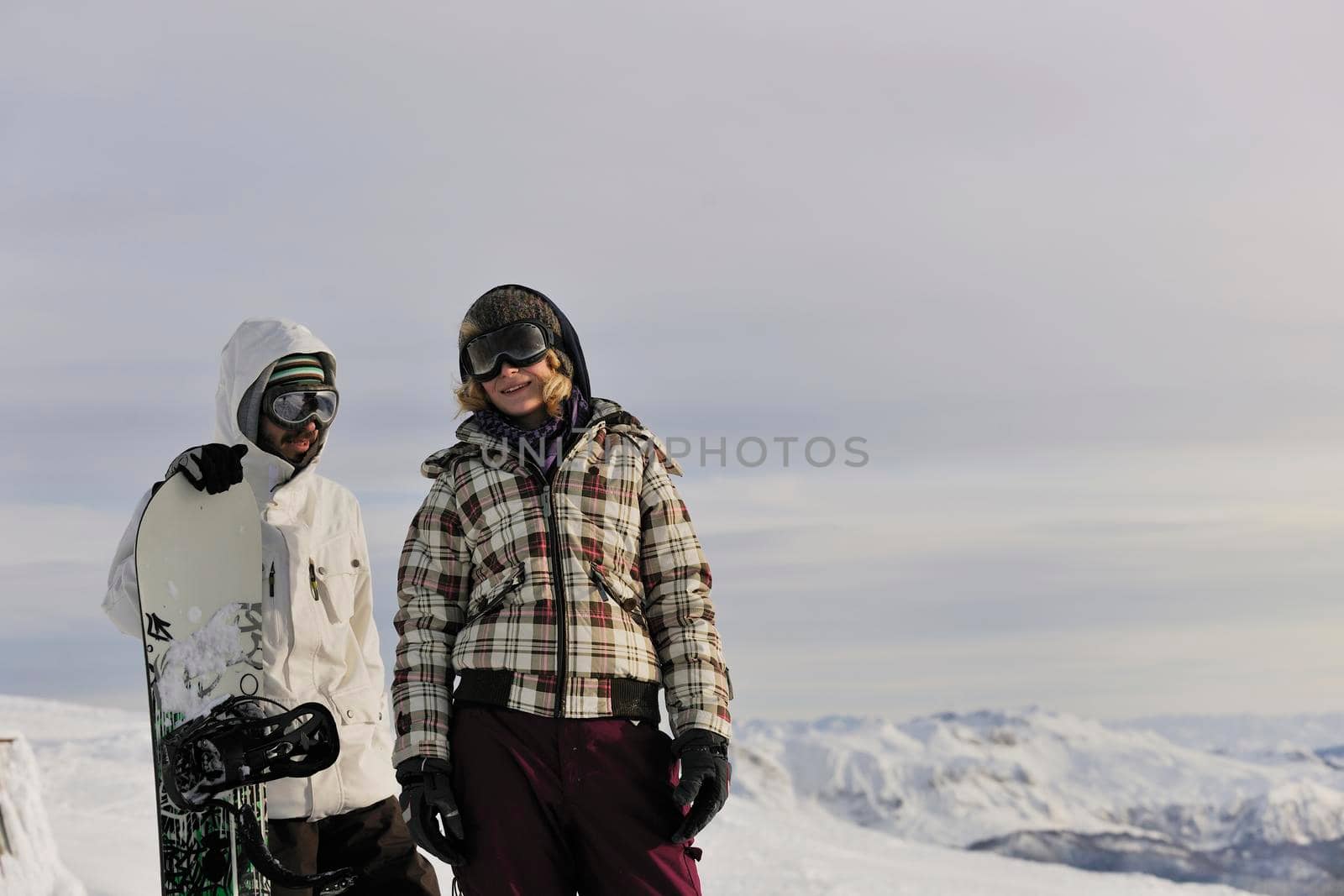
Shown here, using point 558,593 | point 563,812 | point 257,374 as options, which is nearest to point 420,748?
point 563,812

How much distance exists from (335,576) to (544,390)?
3.77 ft

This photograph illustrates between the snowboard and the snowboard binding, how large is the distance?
0.06 m

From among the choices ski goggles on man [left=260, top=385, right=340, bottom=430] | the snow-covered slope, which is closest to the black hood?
ski goggles on man [left=260, top=385, right=340, bottom=430]

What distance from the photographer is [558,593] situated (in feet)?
9.78

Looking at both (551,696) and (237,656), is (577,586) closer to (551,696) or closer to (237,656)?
(551,696)

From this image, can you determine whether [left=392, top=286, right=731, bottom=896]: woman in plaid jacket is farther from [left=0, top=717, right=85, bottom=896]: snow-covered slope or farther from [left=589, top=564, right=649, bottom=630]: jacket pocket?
[left=0, top=717, right=85, bottom=896]: snow-covered slope

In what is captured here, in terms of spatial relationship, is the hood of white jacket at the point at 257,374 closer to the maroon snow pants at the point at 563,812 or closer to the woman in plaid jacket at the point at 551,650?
the woman in plaid jacket at the point at 551,650

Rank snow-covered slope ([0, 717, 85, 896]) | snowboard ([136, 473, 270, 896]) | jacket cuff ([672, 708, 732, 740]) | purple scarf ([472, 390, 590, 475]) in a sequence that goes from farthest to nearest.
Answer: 1. snow-covered slope ([0, 717, 85, 896])
2. snowboard ([136, 473, 270, 896])
3. purple scarf ([472, 390, 590, 475])
4. jacket cuff ([672, 708, 732, 740])

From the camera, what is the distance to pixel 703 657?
3.05 metres

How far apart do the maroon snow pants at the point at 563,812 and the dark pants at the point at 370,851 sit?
936 millimetres

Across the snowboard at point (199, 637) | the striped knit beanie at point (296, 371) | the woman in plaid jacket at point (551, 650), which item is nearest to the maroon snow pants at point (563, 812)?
the woman in plaid jacket at point (551, 650)

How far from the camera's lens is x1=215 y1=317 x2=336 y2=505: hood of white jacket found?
13.0 feet

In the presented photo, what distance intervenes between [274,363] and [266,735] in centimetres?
117

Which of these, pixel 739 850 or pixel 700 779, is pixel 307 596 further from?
pixel 739 850
